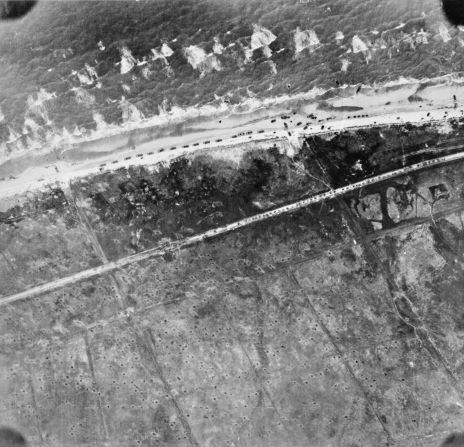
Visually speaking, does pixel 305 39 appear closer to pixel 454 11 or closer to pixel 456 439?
pixel 454 11

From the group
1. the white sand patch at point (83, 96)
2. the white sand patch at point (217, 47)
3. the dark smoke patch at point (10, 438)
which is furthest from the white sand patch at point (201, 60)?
the dark smoke patch at point (10, 438)

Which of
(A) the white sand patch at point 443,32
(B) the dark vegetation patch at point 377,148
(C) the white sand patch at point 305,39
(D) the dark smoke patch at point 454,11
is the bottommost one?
(B) the dark vegetation patch at point 377,148

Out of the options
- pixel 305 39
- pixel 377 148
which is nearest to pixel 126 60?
pixel 305 39

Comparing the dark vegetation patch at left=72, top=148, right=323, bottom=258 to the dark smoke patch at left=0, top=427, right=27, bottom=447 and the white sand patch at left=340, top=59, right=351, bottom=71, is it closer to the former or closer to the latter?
the white sand patch at left=340, top=59, right=351, bottom=71

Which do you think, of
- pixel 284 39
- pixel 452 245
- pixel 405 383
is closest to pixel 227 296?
pixel 405 383

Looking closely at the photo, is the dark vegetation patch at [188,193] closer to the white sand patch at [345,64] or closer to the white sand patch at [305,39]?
the white sand patch at [345,64]

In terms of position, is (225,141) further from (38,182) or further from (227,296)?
(38,182)
